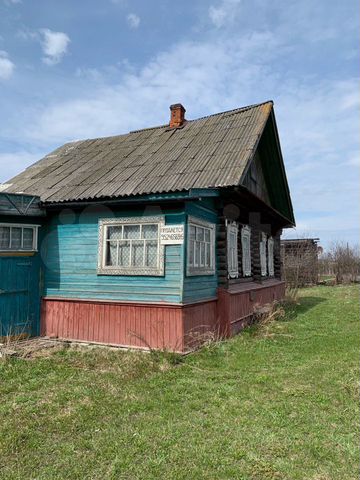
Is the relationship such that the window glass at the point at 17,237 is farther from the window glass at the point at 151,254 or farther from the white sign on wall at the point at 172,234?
the white sign on wall at the point at 172,234

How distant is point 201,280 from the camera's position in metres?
8.62

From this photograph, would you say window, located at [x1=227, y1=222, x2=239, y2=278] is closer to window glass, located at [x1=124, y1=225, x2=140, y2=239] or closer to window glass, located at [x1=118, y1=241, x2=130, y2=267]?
window glass, located at [x1=124, y1=225, x2=140, y2=239]

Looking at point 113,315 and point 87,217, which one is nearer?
point 113,315

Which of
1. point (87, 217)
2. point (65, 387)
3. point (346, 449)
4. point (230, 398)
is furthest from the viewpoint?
point (87, 217)

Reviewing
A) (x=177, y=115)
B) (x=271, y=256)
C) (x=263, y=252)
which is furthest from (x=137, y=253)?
(x=271, y=256)

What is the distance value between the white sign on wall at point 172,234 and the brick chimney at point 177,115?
6165 millimetres

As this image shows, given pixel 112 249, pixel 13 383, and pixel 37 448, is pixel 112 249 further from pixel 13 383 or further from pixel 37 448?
pixel 37 448

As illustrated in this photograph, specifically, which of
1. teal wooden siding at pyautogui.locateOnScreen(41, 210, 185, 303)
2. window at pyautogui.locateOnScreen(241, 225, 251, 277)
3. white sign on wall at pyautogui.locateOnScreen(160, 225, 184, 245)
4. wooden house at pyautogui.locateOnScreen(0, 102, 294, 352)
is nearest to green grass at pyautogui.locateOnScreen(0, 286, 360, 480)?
wooden house at pyautogui.locateOnScreen(0, 102, 294, 352)

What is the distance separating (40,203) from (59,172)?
8.32ft

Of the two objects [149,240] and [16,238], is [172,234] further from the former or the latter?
[16,238]

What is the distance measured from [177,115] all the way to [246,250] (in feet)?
16.6

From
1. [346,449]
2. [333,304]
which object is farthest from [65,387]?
[333,304]

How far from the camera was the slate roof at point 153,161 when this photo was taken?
8.75 m

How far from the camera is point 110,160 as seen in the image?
11.4m
